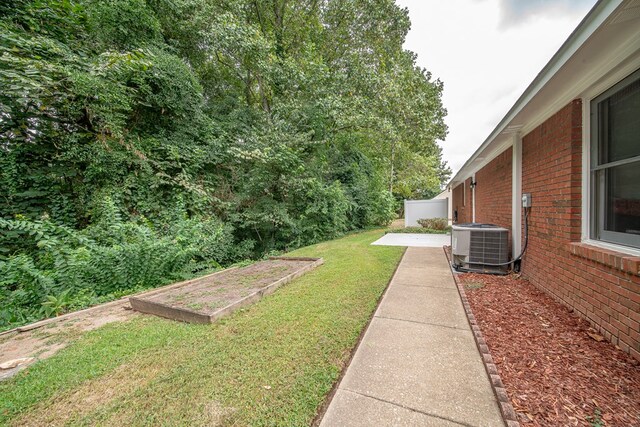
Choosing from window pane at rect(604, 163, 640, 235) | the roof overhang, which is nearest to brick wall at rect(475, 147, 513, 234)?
the roof overhang

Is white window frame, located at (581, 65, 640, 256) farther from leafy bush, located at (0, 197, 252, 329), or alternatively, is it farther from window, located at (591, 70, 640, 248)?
leafy bush, located at (0, 197, 252, 329)

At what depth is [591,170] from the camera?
2.50m

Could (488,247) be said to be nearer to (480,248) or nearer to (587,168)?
(480,248)

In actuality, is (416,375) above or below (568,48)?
below

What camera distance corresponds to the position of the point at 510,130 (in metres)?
3.95

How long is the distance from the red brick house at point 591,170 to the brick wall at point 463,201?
5756 mm

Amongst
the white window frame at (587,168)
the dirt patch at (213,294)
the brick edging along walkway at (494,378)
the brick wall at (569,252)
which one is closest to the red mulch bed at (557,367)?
the brick edging along walkway at (494,378)

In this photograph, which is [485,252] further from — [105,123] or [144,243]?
[105,123]

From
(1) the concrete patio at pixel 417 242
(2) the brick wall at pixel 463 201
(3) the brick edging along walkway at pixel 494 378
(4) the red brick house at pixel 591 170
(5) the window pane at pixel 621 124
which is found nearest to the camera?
(3) the brick edging along walkway at pixel 494 378

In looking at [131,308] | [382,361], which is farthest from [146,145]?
[382,361]

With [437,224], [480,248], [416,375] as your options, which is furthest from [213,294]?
[437,224]

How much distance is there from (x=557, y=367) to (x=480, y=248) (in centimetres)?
276

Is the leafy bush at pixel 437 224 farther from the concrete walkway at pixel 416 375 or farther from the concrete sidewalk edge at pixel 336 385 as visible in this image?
the concrete sidewalk edge at pixel 336 385

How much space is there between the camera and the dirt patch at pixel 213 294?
2.81 m
